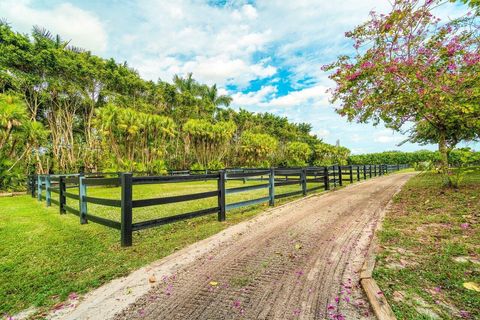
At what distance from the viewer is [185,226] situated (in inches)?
199

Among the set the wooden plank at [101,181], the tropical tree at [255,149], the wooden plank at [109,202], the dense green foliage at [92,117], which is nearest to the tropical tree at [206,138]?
the dense green foliage at [92,117]

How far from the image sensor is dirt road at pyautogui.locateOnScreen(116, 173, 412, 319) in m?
2.07

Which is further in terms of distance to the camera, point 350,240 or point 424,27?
point 424,27

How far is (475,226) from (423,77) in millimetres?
3900

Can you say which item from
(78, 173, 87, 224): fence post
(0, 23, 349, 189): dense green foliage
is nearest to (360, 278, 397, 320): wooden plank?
(78, 173, 87, 224): fence post

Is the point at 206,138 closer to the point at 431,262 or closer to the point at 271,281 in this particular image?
the point at 271,281

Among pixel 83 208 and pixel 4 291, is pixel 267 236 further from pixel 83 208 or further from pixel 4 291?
pixel 83 208

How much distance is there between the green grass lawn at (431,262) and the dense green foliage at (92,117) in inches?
660

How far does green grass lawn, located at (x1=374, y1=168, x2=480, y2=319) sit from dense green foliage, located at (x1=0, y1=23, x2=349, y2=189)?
16.8 metres

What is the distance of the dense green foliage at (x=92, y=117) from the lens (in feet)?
52.6

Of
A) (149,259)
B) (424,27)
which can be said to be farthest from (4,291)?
(424,27)

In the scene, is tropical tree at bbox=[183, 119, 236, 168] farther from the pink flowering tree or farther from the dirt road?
the dirt road

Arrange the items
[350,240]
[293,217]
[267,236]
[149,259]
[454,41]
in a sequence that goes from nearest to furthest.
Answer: [149,259], [350,240], [267,236], [293,217], [454,41]

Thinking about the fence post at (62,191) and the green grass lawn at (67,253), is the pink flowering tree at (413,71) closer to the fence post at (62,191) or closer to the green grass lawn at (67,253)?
the green grass lawn at (67,253)
